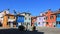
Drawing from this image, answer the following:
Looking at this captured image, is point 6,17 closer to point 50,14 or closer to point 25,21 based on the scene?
point 25,21

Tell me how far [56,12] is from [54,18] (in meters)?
2.77

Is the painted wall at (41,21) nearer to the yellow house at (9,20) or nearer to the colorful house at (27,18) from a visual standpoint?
the colorful house at (27,18)

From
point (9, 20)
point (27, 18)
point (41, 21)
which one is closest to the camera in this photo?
point (9, 20)

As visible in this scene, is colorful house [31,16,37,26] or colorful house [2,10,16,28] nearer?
colorful house [2,10,16,28]

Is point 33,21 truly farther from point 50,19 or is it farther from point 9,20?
point 9,20

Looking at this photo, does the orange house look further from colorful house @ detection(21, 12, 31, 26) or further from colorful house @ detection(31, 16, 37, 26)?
colorful house @ detection(31, 16, 37, 26)

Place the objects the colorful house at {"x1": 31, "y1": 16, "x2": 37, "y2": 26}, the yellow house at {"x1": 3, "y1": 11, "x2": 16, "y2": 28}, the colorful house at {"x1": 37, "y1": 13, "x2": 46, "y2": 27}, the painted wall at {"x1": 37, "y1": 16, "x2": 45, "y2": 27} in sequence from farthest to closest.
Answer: the colorful house at {"x1": 31, "y1": 16, "x2": 37, "y2": 26}
the painted wall at {"x1": 37, "y1": 16, "x2": 45, "y2": 27}
the colorful house at {"x1": 37, "y1": 13, "x2": 46, "y2": 27}
the yellow house at {"x1": 3, "y1": 11, "x2": 16, "y2": 28}

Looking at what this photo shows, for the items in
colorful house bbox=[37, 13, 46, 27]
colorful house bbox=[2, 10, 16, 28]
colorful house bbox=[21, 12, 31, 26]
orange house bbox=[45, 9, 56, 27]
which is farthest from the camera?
colorful house bbox=[37, 13, 46, 27]

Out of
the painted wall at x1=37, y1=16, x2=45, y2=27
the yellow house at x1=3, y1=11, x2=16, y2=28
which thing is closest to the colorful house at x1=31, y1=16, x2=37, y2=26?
the painted wall at x1=37, y1=16, x2=45, y2=27

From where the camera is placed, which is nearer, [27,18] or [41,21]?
[27,18]

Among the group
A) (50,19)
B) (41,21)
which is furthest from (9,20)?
(50,19)

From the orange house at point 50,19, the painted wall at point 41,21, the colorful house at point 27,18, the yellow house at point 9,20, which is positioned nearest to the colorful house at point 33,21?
the painted wall at point 41,21

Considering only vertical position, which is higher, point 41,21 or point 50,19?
point 50,19

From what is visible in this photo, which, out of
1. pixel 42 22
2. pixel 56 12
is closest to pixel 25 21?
pixel 42 22
